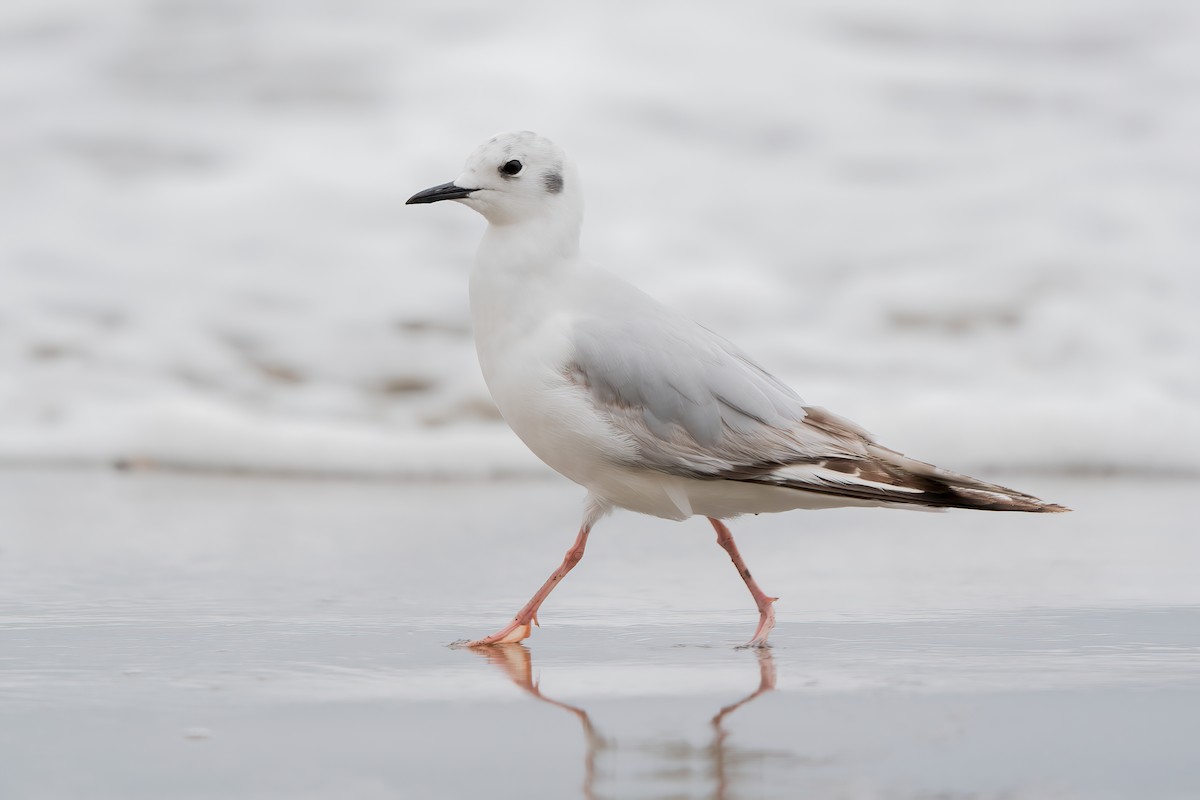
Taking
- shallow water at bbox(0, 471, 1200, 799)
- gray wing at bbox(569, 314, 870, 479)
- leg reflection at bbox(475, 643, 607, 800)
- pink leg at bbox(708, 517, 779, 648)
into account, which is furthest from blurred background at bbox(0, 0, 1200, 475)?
leg reflection at bbox(475, 643, 607, 800)

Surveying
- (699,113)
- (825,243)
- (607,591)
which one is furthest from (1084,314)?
(607,591)

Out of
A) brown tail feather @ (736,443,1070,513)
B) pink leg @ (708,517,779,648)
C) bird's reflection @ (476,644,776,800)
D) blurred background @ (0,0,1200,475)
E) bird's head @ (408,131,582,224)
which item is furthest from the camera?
blurred background @ (0,0,1200,475)

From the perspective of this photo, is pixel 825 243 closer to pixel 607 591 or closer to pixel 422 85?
pixel 422 85

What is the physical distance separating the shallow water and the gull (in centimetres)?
27

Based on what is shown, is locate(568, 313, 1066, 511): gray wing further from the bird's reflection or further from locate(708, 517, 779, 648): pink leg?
the bird's reflection

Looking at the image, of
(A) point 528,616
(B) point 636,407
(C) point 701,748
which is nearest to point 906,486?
(B) point 636,407

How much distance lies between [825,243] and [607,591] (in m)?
4.65

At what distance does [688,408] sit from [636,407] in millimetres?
105

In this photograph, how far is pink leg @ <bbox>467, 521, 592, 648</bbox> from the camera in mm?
2945

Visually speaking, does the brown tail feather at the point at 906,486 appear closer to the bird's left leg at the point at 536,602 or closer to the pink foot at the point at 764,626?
the pink foot at the point at 764,626

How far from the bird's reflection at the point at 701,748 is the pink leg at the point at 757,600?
21 centimetres

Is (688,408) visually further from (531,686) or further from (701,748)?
(701,748)

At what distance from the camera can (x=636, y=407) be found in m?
3.02

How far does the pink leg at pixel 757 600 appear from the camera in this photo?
2945 mm
